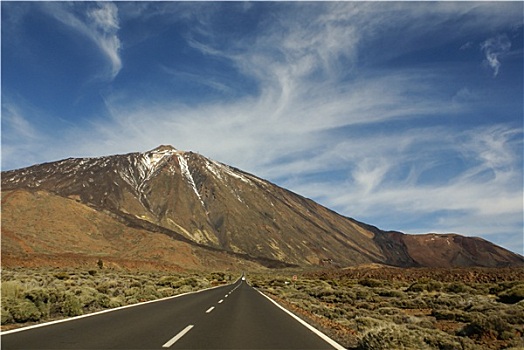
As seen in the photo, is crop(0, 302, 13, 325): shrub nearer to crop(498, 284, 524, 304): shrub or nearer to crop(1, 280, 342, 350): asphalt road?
crop(1, 280, 342, 350): asphalt road

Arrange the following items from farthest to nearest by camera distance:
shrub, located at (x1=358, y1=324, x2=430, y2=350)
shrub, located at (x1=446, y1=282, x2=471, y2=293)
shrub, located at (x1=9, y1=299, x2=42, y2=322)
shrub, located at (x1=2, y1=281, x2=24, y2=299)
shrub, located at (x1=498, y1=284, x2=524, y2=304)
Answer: shrub, located at (x1=446, y1=282, x2=471, y2=293)
shrub, located at (x1=498, y1=284, x2=524, y2=304)
shrub, located at (x1=2, y1=281, x2=24, y2=299)
shrub, located at (x1=9, y1=299, x2=42, y2=322)
shrub, located at (x1=358, y1=324, x2=430, y2=350)

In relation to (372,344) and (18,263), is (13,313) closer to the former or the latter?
(372,344)

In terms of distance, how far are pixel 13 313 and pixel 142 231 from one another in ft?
406

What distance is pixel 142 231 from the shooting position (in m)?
132

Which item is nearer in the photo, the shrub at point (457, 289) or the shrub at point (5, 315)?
the shrub at point (5, 315)

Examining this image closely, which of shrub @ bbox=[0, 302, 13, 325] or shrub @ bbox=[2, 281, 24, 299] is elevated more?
shrub @ bbox=[2, 281, 24, 299]

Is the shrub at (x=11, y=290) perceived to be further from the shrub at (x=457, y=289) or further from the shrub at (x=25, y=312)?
the shrub at (x=457, y=289)

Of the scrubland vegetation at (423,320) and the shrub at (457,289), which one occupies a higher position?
the shrub at (457,289)

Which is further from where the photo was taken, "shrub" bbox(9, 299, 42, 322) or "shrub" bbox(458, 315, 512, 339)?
"shrub" bbox(458, 315, 512, 339)

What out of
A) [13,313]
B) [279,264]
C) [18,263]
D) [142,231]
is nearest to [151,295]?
[13,313]

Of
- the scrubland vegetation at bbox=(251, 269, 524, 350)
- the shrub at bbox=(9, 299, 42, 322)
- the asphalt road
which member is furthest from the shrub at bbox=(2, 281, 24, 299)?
the scrubland vegetation at bbox=(251, 269, 524, 350)

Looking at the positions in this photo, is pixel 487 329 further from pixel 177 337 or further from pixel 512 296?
pixel 512 296

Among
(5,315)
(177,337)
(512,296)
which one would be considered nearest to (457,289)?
(512,296)

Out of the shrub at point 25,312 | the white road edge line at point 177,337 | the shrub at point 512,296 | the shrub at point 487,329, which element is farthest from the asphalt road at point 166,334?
the shrub at point 512,296
